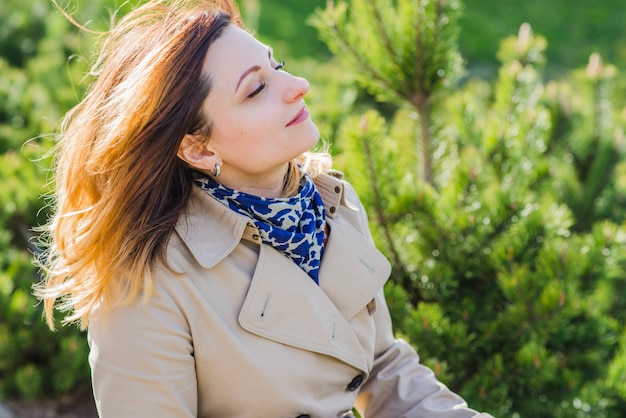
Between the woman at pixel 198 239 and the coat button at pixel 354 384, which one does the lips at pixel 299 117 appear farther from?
the coat button at pixel 354 384

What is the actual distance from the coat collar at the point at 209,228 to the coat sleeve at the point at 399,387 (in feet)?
1.46

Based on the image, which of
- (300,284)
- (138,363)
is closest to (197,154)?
(300,284)

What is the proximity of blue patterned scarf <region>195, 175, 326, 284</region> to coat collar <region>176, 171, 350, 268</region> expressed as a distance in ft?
0.08

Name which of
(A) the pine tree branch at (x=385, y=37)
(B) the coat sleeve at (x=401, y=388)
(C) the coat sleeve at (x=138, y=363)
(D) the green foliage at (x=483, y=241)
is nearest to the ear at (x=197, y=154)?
(C) the coat sleeve at (x=138, y=363)

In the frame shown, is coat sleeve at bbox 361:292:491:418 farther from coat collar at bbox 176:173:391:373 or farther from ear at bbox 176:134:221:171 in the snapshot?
ear at bbox 176:134:221:171

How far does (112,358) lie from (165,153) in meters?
0.47

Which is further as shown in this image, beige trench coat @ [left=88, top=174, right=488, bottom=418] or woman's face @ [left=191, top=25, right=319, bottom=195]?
woman's face @ [left=191, top=25, right=319, bottom=195]

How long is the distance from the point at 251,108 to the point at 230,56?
0.13m

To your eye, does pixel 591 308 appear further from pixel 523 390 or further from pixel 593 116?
pixel 593 116

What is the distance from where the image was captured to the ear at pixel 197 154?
69.7 inches

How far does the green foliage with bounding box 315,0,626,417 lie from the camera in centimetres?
238

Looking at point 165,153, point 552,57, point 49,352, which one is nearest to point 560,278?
point 165,153

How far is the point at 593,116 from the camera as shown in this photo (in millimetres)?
3188

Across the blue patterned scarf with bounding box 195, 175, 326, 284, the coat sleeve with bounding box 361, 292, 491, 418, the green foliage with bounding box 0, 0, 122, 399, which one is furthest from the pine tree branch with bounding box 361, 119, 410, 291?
the green foliage with bounding box 0, 0, 122, 399
